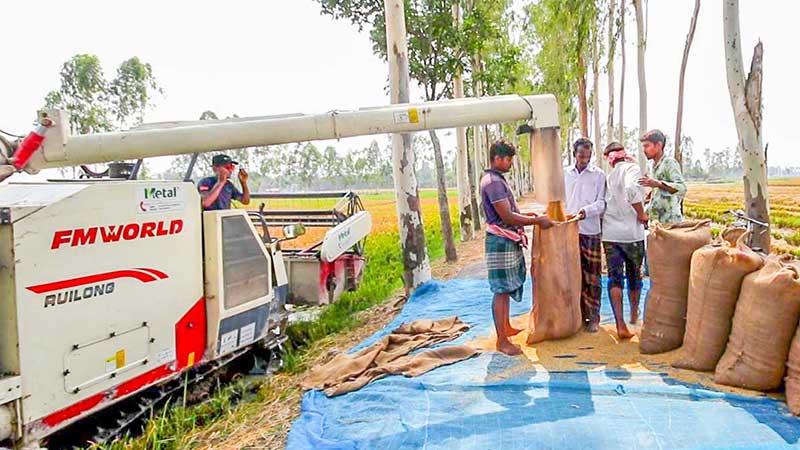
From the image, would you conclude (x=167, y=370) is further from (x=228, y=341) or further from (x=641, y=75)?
(x=641, y=75)

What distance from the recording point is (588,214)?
180 inches

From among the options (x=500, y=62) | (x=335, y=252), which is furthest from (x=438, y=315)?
(x=500, y=62)

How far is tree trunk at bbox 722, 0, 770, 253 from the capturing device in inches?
173

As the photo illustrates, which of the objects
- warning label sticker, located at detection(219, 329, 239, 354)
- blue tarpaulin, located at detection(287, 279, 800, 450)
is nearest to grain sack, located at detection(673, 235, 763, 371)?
blue tarpaulin, located at detection(287, 279, 800, 450)

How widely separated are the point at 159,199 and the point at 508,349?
2.72m

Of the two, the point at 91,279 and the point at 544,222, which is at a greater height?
the point at 544,222

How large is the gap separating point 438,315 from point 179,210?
9.44 ft

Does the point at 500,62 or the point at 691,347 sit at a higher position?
the point at 500,62

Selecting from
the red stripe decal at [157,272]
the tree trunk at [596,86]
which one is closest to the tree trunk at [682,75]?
the tree trunk at [596,86]

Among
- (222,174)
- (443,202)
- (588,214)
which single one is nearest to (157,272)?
(222,174)

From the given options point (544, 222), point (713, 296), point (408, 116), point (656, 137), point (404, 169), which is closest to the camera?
point (713, 296)

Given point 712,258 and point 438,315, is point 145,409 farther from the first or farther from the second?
point 712,258

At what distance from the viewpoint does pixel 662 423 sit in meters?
2.93

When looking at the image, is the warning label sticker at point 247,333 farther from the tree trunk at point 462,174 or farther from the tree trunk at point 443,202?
the tree trunk at point 462,174
